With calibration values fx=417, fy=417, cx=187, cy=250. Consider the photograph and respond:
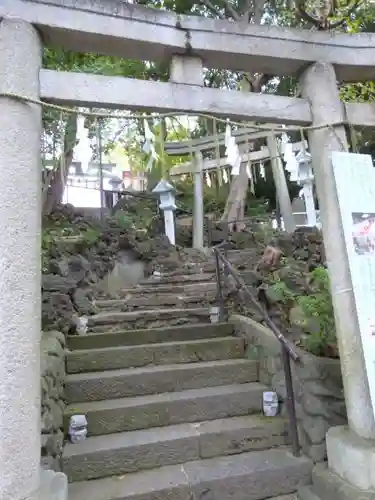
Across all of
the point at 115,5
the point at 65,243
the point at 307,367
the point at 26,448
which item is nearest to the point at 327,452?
the point at 307,367

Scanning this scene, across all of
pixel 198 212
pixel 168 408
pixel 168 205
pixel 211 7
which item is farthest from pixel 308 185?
pixel 168 408

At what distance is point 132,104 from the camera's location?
9.71 ft

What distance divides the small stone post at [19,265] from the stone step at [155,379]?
4.55 ft

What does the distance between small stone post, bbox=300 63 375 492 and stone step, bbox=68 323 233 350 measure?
2.02 metres

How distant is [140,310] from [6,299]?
414cm

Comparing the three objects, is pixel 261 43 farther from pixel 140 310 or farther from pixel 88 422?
pixel 140 310

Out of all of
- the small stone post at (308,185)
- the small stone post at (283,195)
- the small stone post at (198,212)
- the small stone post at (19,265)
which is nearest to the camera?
the small stone post at (19,265)

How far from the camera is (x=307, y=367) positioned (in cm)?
364

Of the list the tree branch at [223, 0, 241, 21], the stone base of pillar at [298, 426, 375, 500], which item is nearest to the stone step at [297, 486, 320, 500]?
the stone base of pillar at [298, 426, 375, 500]

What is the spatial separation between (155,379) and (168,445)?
773 millimetres

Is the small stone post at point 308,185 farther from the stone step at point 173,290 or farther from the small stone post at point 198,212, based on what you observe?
the stone step at point 173,290

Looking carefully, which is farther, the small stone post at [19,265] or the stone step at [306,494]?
the stone step at [306,494]

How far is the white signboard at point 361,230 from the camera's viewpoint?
3.02 meters

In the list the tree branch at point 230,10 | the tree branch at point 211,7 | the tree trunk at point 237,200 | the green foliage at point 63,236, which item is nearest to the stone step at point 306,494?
the green foliage at point 63,236
